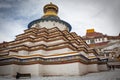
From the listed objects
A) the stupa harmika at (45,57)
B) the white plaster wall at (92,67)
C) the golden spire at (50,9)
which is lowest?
the white plaster wall at (92,67)

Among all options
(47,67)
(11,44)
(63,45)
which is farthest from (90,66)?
(11,44)

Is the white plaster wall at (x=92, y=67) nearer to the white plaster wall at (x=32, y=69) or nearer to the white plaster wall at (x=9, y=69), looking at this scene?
the white plaster wall at (x=32, y=69)

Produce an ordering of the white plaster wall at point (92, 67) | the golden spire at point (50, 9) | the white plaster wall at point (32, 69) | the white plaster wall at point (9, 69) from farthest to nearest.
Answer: the golden spire at point (50, 9) → the white plaster wall at point (92, 67) → the white plaster wall at point (32, 69) → the white plaster wall at point (9, 69)

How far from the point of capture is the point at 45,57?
14.8m

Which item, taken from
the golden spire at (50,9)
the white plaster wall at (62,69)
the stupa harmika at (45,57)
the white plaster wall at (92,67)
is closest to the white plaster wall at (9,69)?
the stupa harmika at (45,57)

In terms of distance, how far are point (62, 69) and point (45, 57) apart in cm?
240

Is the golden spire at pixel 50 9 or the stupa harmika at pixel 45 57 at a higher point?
the golden spire at pixel 50 9

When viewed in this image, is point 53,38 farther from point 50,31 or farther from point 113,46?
point 113,46

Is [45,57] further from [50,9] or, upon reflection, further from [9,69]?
[50,9]

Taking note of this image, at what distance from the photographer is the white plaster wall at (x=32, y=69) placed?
45.4 feet

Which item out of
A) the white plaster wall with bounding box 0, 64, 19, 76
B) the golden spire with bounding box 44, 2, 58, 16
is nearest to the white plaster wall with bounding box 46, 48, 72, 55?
the white plaster wall with bounding box 0, 64, 19, 76

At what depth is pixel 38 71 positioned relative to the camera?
1380cm

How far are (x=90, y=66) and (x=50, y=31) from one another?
22.5 feet

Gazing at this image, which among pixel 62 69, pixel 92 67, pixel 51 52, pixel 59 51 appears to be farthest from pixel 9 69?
pixel 92 67
